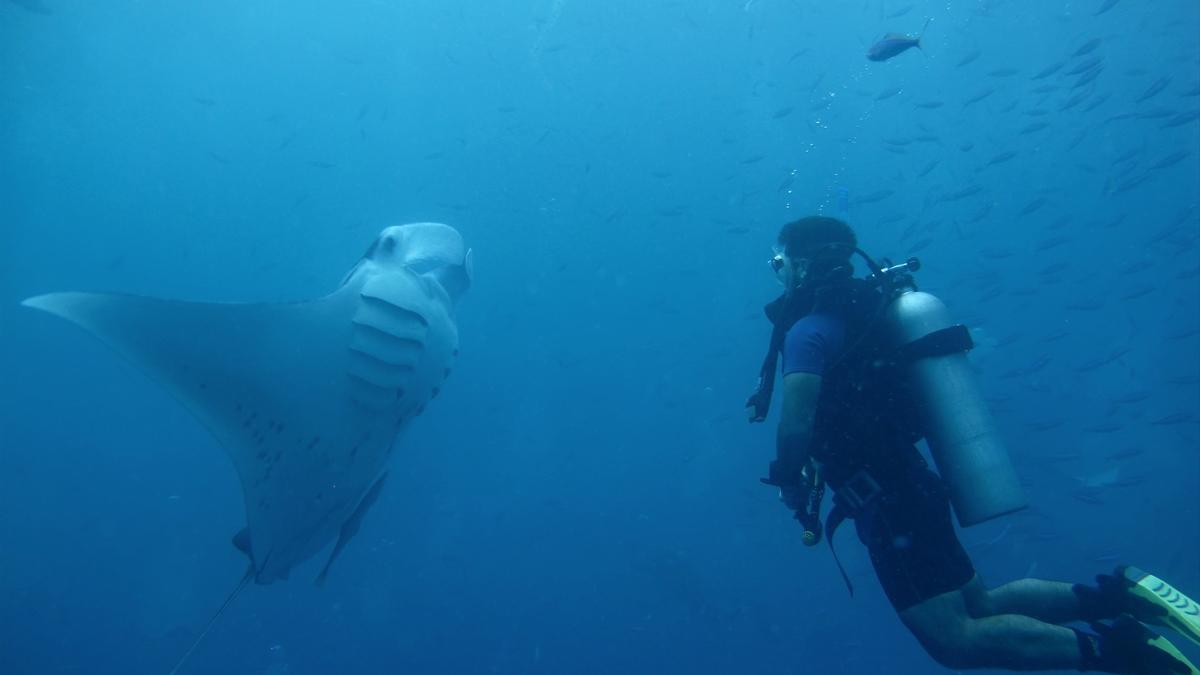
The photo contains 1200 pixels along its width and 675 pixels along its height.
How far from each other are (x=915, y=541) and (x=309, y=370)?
3.41m

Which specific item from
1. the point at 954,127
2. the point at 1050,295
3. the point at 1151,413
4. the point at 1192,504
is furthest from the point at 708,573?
the point at 954,127

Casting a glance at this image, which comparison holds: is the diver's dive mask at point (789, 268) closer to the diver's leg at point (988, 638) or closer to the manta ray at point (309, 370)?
the diver's leg at point (988, 638)

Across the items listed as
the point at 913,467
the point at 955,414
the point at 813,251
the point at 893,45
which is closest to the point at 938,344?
the point at 955,414

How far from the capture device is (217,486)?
21.1 meters

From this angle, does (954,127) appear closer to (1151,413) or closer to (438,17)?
(1151,413)

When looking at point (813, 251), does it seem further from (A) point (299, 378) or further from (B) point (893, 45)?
(B) point (893, 45)

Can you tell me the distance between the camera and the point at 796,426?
3174mm

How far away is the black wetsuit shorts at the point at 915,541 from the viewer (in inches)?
126

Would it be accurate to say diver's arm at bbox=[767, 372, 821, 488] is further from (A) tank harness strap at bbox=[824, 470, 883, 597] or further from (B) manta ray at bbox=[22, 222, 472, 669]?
(B) manta ray at bbox=[22, 222, 472, 669]

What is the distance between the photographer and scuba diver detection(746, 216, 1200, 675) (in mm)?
3133

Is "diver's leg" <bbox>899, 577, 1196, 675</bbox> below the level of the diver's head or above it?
below

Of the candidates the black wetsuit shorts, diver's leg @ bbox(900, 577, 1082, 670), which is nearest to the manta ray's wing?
the black wetsuit shorts

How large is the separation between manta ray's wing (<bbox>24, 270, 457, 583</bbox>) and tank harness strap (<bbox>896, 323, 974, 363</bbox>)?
8.76 feet

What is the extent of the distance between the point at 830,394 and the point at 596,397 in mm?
22969
